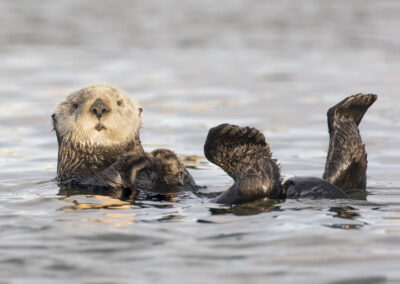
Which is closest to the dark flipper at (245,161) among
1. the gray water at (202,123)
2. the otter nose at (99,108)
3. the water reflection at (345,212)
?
the gray water at (202,123)

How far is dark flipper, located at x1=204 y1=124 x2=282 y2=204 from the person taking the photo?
5375 millimetres

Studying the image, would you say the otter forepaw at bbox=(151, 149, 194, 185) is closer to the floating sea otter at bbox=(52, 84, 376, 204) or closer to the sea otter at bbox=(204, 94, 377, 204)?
the floating sea otter at bbox=(52, 84, 376, 204)

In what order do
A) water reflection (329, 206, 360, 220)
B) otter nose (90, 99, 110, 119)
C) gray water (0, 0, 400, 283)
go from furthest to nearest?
otter nose (90, 99, 110, 119), water reflection (329, 206, 360, 220), gray water (0, 0, 400, 283)

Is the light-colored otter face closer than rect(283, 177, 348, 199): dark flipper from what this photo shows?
No

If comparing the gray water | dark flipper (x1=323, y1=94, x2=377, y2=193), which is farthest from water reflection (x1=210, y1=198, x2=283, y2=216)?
dark flipper (x1=323, y1=94, x2=377, y2=193)

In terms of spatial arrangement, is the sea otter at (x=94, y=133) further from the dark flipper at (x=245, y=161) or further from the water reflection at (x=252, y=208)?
the water reflection at (x=252, y=208)

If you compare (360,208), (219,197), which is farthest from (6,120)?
(360,208)

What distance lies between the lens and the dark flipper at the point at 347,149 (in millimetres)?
5895

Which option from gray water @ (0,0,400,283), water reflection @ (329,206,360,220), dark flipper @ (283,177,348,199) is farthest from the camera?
dark flipper @ (283,177,348,199)

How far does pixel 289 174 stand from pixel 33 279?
438 centimetres

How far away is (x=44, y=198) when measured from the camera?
6070mm

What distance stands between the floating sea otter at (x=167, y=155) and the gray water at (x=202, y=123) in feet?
0.54

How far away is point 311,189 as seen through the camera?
553 cm

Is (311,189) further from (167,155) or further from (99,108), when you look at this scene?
(99,108)
